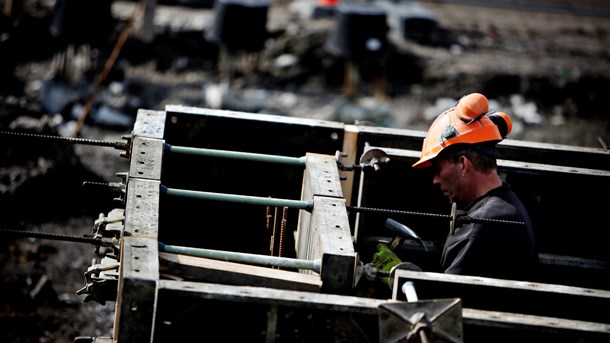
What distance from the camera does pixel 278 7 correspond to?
589 inches

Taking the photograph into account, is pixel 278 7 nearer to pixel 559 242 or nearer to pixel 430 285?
pixel 559 242

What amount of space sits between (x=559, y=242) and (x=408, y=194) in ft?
3.13

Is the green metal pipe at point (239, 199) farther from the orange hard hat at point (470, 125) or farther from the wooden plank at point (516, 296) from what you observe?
the wooden plank at point (516, 296)

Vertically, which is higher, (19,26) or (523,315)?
(19,26)

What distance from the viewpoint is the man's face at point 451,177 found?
15.7 ft

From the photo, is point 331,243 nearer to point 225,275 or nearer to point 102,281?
point 225,275

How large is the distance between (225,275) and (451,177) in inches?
55.9

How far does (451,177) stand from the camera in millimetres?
4824

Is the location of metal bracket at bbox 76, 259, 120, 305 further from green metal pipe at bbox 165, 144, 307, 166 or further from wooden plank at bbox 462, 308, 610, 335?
wooden plank at bbox 462, 308, 610, 335

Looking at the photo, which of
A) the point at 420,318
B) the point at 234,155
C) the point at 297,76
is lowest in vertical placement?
the point at 420,318

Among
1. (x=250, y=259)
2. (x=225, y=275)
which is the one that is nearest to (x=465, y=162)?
(x=250, y=259)

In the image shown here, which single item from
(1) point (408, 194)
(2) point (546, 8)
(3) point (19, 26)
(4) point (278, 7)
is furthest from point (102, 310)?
(2) point (546, 8)

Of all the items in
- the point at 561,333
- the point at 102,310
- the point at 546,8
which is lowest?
the point at 102,310

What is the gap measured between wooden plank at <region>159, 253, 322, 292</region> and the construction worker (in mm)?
793
